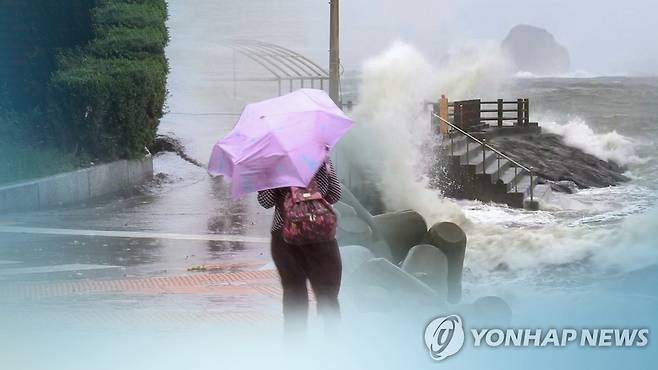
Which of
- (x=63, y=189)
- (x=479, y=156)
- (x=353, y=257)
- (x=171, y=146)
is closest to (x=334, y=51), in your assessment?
(x=479, y=156)

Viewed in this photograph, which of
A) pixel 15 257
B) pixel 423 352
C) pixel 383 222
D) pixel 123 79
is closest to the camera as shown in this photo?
pixel 423 352

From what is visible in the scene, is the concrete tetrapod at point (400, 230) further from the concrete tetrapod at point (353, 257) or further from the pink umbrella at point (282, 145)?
the pink umbrella at point (282, 145)

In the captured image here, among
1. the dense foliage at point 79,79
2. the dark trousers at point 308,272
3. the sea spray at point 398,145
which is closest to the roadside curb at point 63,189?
the dense foliage at point 79,79

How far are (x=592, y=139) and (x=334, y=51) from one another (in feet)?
5.40

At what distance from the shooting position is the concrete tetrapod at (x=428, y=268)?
6.27 m

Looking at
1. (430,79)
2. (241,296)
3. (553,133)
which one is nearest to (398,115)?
(430,79)

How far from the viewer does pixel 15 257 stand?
782 centimetres

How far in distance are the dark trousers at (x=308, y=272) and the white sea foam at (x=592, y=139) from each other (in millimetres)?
2081

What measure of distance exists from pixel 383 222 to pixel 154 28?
275 centimetres

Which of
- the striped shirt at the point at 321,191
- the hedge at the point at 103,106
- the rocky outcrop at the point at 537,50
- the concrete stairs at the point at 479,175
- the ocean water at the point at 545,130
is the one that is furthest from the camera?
the hedge at the point at 103,106

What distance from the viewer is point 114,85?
952cm

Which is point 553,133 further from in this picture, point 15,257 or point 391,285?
point 15,257

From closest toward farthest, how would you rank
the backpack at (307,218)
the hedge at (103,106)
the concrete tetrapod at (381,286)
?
the backpack at (307,218)
the concrete tetrapod at (381,286)
the hedge at (103,106)

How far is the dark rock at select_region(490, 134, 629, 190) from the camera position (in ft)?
21.6
